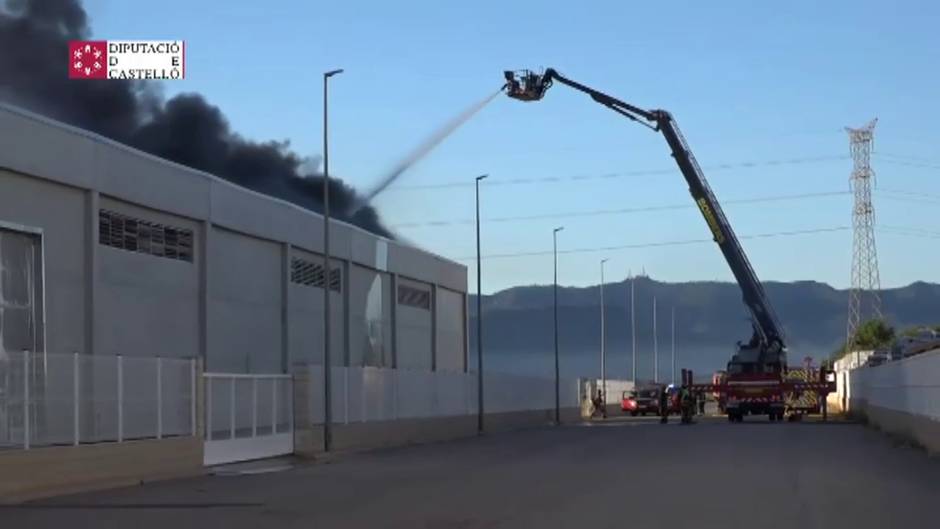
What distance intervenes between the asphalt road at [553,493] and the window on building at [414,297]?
3241 cm

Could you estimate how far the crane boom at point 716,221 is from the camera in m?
50.2

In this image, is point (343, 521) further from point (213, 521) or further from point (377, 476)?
point (377, 476)

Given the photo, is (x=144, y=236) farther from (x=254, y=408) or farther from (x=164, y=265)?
(x=254, y=408)

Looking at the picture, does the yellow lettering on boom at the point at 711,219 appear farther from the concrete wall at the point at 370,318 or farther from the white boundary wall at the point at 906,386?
the concrete wall at the point at 370,318

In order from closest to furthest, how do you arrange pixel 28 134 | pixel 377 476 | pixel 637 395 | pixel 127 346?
pixel 377 476 → pixel 28 134 → pixel 127 346 → pixel 637 395

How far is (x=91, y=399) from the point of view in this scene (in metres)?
27.1

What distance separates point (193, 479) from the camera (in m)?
28.9

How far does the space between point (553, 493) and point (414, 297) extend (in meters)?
50.2

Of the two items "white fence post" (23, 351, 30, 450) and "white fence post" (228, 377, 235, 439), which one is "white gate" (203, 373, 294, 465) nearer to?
"white fence post" (228, 377, 235, 439)

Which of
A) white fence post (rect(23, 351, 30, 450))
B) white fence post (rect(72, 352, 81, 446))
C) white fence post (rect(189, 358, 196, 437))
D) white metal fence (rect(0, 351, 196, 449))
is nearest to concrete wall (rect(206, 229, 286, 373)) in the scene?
white fence post (rect(189, 358, 196, 437))

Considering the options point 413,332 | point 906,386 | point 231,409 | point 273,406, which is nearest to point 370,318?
point 413,332

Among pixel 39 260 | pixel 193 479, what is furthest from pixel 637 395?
pixel 193 479

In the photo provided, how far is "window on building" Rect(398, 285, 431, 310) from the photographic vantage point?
233 ft

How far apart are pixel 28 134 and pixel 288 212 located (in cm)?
1973
